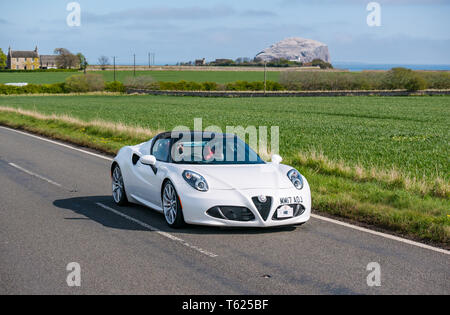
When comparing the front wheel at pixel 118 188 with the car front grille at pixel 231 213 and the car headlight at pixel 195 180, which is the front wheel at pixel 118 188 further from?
the car front grille at pixel 231 213

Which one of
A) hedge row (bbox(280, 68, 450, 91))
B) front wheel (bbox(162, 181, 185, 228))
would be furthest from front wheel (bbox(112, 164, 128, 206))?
hedge row (bbox(280, 68, 450, 91))

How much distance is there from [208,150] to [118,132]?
1422 cm

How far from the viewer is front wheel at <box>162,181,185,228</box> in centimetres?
855

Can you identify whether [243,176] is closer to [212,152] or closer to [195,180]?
[195,180]

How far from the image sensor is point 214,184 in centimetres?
841

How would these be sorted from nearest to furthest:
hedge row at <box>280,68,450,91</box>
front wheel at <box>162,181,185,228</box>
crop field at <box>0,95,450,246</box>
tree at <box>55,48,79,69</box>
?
front wheel at <box>162,181,185,228</box> < crop field at <box>0,95,450,246</box> < hedge row at <box>280,68,450,91</box> < tree at <box>55,48,79,69</box>

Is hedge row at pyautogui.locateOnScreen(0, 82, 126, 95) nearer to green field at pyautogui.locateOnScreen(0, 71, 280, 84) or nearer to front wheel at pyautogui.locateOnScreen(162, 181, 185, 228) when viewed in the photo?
green field at pyautogui.locateOnScreen(0, 71, 280, 84)

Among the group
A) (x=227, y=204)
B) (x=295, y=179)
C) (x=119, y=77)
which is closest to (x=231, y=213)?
(x=227, y=204)

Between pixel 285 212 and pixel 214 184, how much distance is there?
1.04m

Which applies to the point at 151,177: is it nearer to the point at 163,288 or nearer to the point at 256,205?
the point at 256,205

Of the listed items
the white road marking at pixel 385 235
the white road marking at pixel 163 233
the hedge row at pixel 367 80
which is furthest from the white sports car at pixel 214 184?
the hedge row at pixel 367 80

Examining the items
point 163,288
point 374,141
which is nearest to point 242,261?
point 163,288
